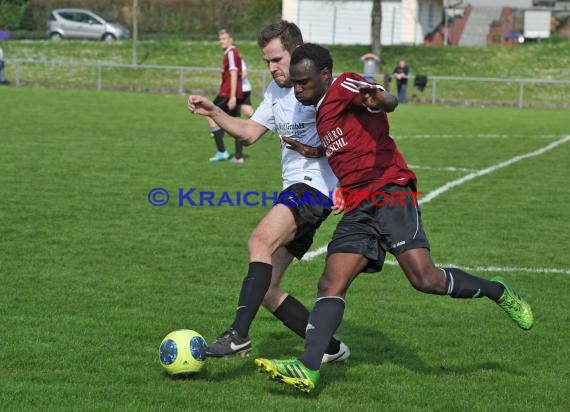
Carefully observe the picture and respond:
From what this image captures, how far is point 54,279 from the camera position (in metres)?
8.62

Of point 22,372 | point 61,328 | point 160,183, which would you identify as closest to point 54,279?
point 61,328

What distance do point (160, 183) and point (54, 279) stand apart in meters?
6.42

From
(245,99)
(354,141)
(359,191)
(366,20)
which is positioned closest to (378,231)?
(359,191)

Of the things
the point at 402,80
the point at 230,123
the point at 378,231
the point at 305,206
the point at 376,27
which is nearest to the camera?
the point at 378,231

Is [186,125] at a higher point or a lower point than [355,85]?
lower

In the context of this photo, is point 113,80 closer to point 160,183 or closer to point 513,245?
point 160,183

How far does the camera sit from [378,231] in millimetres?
5824

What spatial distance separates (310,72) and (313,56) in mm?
88

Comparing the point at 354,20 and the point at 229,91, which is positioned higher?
the point at 354,20

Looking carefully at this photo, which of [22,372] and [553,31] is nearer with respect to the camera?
[22,372]

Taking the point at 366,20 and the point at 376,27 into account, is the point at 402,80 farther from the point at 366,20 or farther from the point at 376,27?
the point at 366,20

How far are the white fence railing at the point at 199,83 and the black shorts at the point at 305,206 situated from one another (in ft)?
97.9

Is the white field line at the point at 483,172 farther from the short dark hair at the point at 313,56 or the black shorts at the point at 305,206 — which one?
the short dark hair at the point at 313,56

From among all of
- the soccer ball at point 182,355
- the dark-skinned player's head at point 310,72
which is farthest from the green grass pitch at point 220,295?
the dark-skinned player's head at point 310,72
